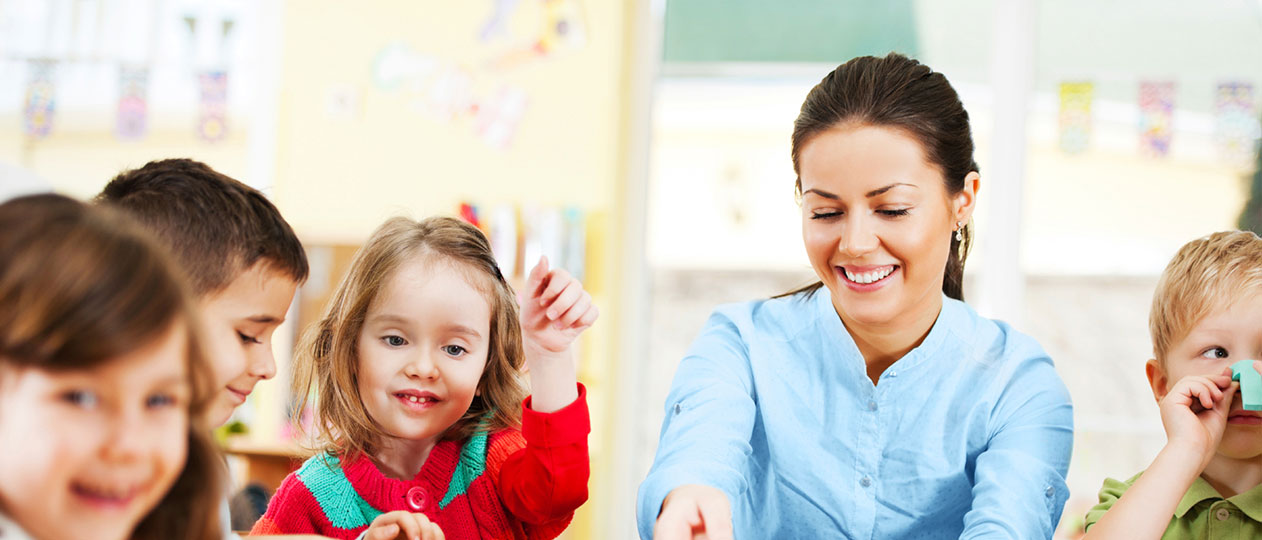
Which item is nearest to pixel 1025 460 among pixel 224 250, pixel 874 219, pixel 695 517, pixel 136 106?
pixel 874 219

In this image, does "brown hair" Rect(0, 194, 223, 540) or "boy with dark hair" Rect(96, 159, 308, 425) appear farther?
"boy with dark hair" Rect(96, 159, 308, 425)

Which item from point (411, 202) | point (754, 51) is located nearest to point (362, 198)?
point (411, 202)

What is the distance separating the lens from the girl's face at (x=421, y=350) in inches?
51.4

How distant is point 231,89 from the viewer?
4.37 meters

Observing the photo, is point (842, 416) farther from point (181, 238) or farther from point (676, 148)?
point (676, 148)

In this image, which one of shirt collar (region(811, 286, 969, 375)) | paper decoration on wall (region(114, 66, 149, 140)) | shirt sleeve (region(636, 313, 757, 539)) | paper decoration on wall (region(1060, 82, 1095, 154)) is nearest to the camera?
shirt sleeve (region(636, 313, 757, 539))

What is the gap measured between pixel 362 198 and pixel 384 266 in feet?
9.19

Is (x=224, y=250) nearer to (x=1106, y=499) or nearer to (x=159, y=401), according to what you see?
(x=159, y=401)

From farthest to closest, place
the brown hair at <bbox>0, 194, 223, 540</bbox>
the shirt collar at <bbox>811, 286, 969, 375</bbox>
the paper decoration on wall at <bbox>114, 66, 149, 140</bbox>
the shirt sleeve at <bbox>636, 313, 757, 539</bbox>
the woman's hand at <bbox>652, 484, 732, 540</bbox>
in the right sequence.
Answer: the paper decoration on wall at <bbox>114, 66, 149, 140</bbox> < the shirt collar at <bbox>811, 286, 969, 375</bbox> < the shirt sleeve at <bbox>636, 313, 757, 539</bbox> < the woman's hand at <bbox>652, 484, 732, 540</bbox> < the brown hair at <bbox>0, 194, 223, 540</bbox>

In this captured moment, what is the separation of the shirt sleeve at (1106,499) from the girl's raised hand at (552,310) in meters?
0.68

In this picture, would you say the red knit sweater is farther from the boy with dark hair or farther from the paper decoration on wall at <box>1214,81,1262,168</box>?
the paper decoration on wall at <box>1214,81,1262,168</box>

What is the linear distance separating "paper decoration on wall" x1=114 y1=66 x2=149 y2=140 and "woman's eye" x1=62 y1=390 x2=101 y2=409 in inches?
158

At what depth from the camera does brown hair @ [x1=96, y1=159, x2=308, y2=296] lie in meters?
1.09

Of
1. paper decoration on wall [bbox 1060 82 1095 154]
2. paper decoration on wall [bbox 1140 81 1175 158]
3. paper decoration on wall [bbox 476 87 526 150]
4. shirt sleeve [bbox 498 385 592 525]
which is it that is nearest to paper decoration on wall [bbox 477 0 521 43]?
paper decoration on wall [bbox 476 87 526 150]
